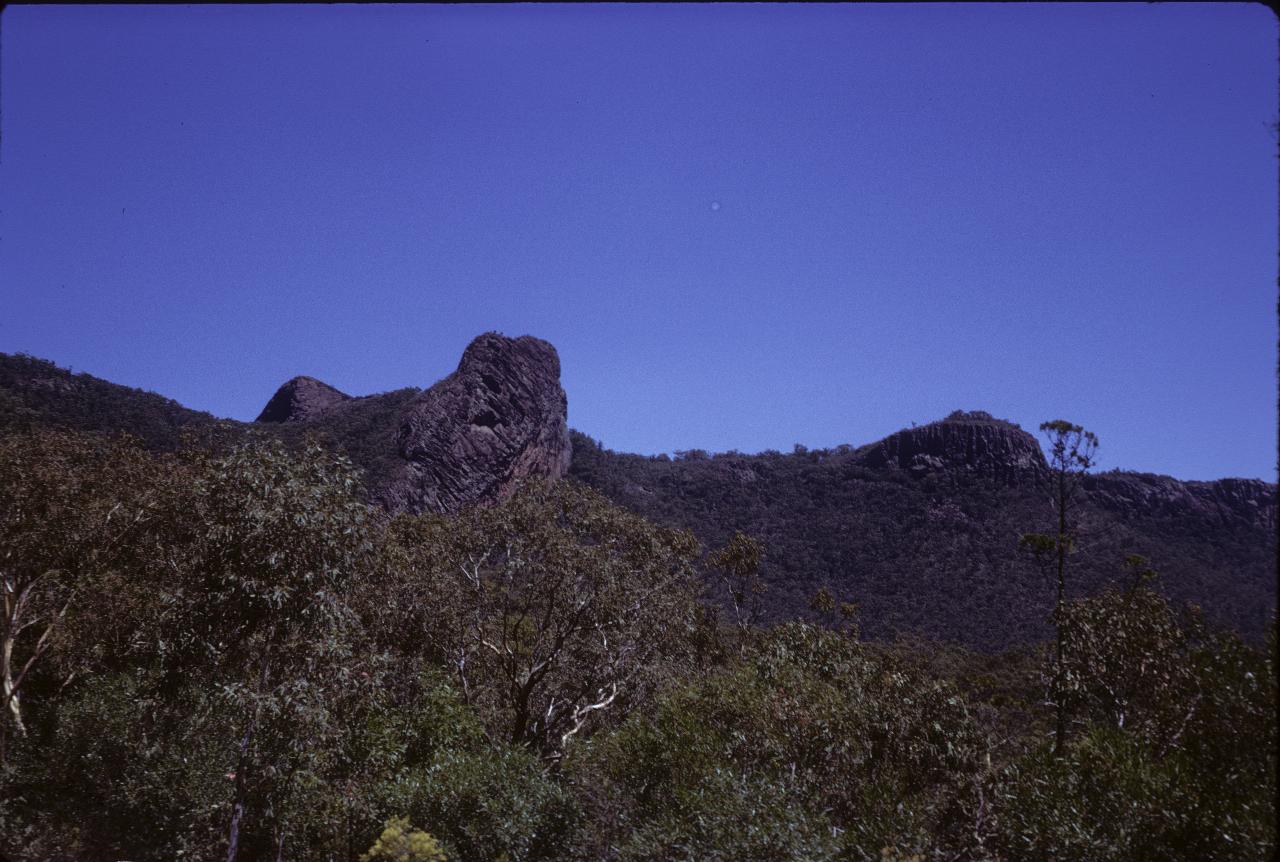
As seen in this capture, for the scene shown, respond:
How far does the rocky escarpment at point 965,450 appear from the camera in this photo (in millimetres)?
104994

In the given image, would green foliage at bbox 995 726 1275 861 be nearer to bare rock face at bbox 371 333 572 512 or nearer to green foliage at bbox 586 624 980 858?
green foliage at bbox 586 624 980 858

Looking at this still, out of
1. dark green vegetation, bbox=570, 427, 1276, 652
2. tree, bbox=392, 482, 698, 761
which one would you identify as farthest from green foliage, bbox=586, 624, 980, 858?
dark green vegetation, bbox=570, 427, 1276, 652

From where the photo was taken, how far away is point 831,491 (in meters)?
106

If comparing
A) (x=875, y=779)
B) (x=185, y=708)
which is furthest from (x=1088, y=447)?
(x=185, y=708)

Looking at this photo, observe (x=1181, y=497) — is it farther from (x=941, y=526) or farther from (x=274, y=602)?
(x=274, y=602)

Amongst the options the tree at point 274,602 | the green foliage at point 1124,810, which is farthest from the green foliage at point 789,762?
the tree at point 274,602

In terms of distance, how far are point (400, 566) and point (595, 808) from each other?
9.74 m

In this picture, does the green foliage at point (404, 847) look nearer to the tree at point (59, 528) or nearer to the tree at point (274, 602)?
the tree at point (274, 602)

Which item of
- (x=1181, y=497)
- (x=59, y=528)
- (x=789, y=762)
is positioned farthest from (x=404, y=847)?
(x=1181, y=497)

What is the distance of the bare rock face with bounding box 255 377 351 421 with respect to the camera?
105 m

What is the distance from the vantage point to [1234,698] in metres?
8.82

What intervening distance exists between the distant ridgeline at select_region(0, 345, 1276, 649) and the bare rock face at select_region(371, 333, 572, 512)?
21 centimetres

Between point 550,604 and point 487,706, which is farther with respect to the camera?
point 487,706

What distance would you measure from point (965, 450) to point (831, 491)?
72.6 ft
